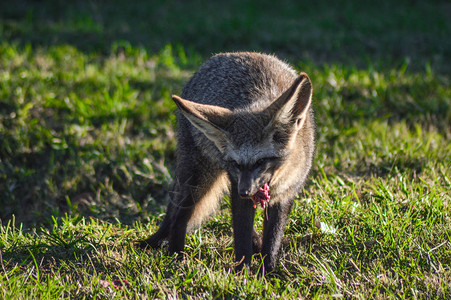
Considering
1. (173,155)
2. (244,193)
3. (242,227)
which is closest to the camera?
(244,193)

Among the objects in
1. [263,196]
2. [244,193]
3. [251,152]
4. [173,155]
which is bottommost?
[173,155]

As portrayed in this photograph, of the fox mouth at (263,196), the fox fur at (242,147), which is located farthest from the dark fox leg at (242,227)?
the fox mouth at (263,196)

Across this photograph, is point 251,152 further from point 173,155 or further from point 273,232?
point 173,155

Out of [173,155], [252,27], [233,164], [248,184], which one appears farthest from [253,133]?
[252,27]

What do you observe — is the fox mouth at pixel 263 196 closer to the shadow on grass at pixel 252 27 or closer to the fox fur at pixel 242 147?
the fox fur at pixel 242 147

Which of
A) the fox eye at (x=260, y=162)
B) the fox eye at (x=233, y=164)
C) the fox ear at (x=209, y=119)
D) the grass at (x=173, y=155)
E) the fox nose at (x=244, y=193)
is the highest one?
the fox ear at (x=209, y=119)

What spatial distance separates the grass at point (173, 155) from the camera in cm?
293

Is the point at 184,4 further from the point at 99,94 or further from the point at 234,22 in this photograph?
the point at 99,94

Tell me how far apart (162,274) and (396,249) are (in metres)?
1.58

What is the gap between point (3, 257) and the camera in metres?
3.20

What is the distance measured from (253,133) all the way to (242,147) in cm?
12

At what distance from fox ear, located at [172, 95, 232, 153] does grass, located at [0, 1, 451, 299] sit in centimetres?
85

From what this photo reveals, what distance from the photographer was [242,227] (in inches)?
122

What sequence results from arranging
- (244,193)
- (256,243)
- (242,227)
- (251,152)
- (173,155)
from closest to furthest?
(244,193) → (251,152) → (242,227) → (256,243) → (173,155)
